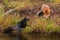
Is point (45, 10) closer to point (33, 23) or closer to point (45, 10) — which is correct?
point (45, 10)

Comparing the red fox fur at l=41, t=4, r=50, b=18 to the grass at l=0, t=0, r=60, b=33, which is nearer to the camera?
the grass at l=0, t=0, r=60, b=33

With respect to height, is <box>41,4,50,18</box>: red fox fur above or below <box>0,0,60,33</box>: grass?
above

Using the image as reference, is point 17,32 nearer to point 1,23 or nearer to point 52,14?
point 1,23

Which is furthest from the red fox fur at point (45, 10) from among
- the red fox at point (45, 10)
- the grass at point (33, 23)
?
the grass at point (33, 23)

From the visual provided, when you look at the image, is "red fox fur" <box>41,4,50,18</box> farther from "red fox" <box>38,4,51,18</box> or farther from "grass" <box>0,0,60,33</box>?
"grass" <box>0,0,60,33</box>

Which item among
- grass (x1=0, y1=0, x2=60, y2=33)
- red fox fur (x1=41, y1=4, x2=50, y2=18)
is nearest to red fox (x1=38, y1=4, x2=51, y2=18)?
red fox fur (x1=41, y1=4, x2=50, y2=18)

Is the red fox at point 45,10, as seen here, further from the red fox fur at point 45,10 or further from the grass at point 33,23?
the grass at point 33,23

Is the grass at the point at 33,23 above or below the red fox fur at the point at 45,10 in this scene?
below

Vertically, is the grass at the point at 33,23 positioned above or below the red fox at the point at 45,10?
below

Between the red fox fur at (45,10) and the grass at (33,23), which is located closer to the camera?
the grass at (33,23)

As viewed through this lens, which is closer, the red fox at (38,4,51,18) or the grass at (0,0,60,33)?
the grass at (0,0,60,33)

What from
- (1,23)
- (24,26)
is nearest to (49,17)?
(24,26)

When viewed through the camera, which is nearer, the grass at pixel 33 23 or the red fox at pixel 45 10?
the grass at pixel 33 23

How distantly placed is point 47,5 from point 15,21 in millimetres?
2115
